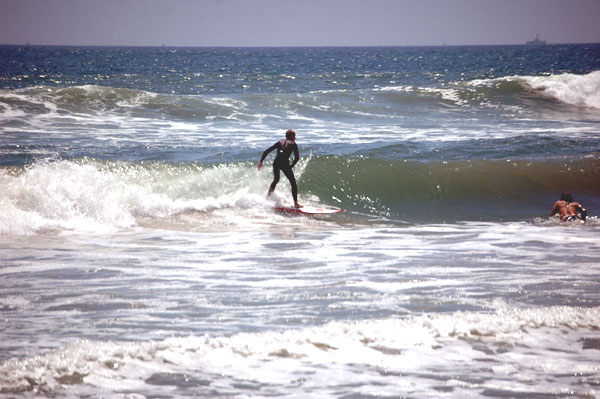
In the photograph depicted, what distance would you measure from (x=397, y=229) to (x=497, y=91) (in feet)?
74.7

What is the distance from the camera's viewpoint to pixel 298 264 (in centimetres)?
845

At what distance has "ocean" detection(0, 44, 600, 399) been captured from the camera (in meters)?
5.12

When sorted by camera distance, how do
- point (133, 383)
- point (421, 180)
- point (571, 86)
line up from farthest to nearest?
point (571, 86) → point (421, 180) → point (133, 383)

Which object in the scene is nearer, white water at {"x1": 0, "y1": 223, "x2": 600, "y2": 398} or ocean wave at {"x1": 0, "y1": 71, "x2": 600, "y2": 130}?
white water at {"x1": 0, "y1": 223, "x2": 600, "y2": 398}

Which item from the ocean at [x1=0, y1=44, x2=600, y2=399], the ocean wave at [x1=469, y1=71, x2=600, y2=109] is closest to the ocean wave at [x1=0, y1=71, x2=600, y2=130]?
the ocean wave at [x1=469, y1=71, x2=600, y2=109]

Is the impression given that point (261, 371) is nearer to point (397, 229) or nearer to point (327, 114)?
point (397, 229)

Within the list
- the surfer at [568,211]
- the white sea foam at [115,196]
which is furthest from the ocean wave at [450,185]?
the white sea foam at [115,196]

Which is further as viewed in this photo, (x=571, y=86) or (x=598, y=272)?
(x=571, y=86)

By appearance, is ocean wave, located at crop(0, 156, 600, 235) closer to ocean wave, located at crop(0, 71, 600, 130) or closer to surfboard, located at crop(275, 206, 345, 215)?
surfboard, located at crop(275, 206, 345, 215)

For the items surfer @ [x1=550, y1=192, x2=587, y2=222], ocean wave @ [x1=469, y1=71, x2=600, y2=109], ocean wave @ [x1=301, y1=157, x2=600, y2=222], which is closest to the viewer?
surfer @ [x1=550, y1=192, x2=587, y2=222]

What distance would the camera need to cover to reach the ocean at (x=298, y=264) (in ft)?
16.8

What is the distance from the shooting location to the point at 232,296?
6.98 meters

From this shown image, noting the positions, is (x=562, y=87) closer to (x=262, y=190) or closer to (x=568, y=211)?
(x=568, y=211)

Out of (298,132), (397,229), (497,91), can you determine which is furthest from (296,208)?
(497,91)
